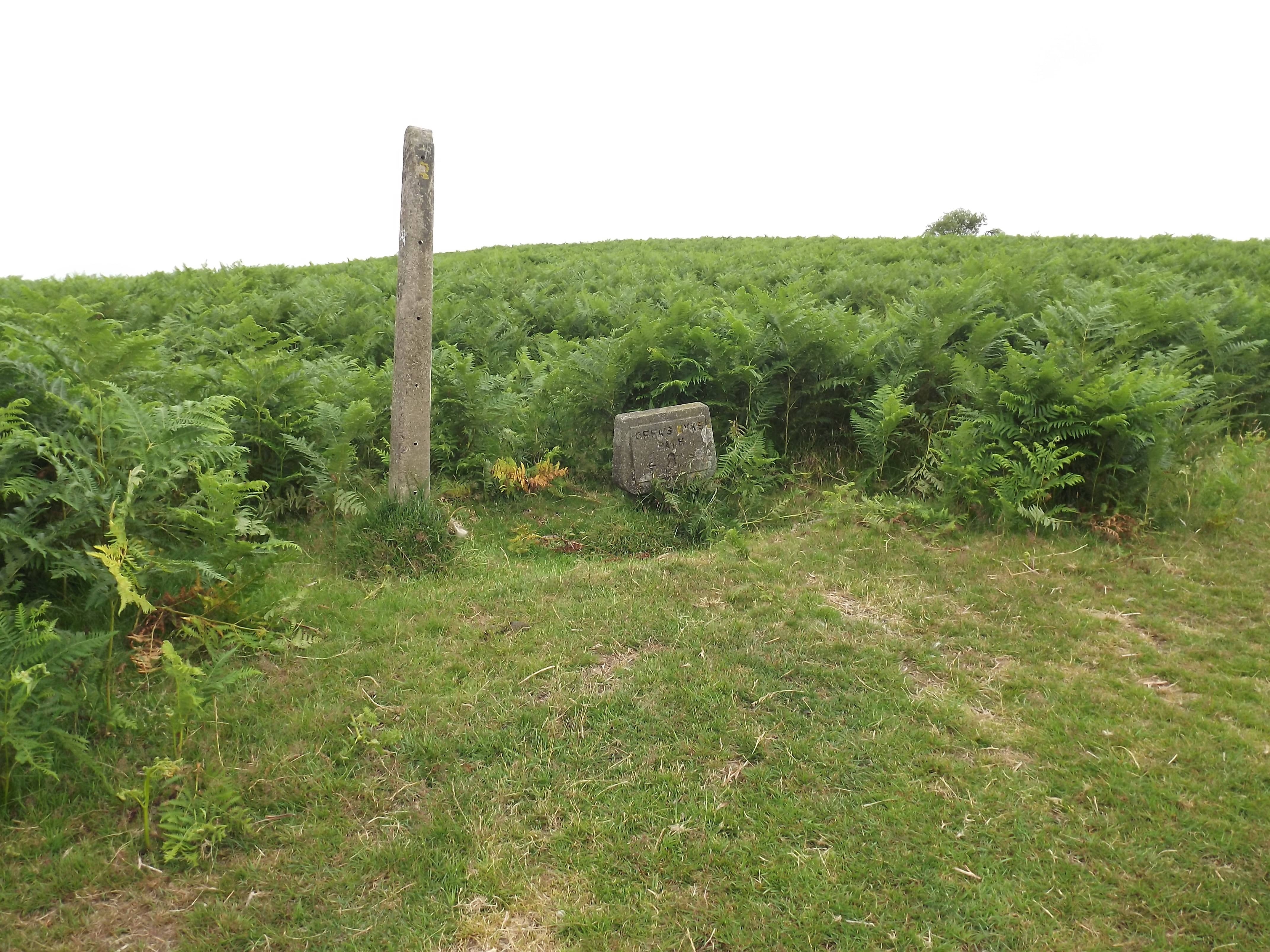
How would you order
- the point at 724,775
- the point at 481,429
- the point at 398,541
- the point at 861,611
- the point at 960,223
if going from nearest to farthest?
Result: the point at 724,775 < the point at 861,611 < the point at 398,541 < the point at 481,429 < the point at 960,223

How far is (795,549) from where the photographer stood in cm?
631

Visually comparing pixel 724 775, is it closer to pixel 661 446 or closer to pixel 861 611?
pixel 861 611

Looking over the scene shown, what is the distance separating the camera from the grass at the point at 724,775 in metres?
3.03

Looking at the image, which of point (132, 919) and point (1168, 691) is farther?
point (1168, 691)

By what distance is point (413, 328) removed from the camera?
6105 mm

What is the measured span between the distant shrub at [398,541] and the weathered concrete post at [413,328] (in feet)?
0.55

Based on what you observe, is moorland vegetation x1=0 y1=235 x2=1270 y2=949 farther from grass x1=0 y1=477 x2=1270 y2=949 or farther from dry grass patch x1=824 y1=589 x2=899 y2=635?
dry grass patch x1=824 y1=589 x2=899 y2=635

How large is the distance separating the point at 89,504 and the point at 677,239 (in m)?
22.4

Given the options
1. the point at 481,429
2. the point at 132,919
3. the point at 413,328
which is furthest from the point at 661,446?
the point at 132,919

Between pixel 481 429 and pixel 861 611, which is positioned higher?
pixel 481 429

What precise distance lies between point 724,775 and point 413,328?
13.2 ft

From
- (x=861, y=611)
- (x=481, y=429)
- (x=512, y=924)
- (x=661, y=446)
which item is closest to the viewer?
(x=512, y=924)

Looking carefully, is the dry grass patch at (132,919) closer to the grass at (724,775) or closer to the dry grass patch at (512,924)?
the grass at (724,775)

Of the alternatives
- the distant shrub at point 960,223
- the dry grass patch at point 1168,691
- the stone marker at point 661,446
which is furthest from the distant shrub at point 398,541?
the distant shrub at point 960,223
